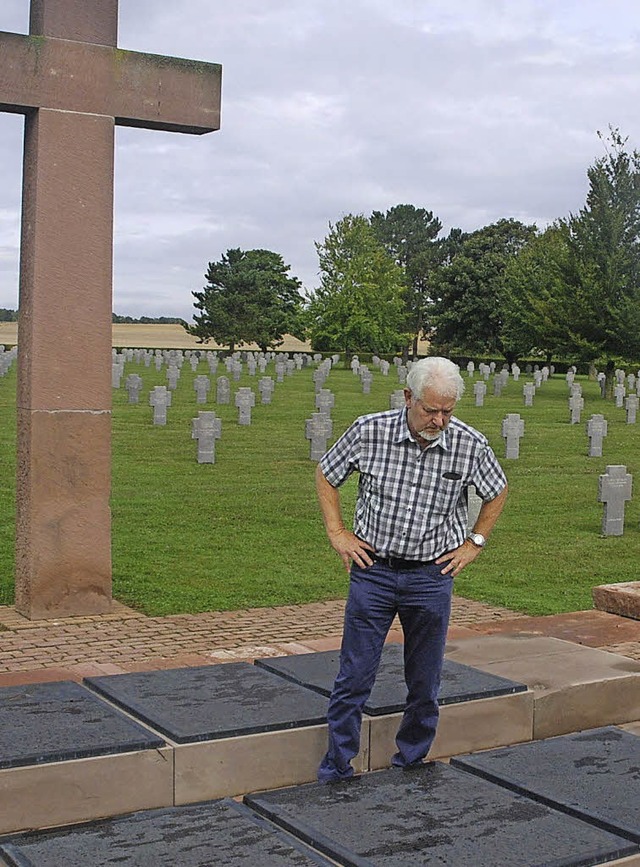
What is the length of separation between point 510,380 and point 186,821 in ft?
148

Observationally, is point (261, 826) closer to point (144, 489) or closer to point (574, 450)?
point (144, 489)

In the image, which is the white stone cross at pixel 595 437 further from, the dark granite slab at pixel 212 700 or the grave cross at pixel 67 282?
the dark granite slab at pixel 212 700

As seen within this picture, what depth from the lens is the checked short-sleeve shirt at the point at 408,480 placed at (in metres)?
4.41

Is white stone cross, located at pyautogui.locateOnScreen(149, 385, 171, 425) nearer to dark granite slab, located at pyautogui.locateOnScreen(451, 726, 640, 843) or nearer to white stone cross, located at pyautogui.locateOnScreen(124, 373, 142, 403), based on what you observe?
white stone cross, located at pyautogui.locateOnScreen(124, 373, 142, 403)

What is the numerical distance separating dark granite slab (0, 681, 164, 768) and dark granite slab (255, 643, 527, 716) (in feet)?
3.11

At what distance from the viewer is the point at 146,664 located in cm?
629

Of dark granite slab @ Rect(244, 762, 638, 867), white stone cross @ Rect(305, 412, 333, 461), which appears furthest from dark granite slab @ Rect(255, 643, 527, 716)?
white stone cross @ Rect(305, 412, 333, 461)

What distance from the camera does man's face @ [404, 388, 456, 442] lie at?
14.0ft

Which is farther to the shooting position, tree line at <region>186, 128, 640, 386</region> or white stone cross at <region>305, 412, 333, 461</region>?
tree line at <region>186, 128, 640, 386</region>

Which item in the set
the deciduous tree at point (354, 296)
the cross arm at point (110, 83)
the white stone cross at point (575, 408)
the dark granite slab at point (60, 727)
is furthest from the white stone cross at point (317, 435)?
the deciduous tree at point (354, 296)

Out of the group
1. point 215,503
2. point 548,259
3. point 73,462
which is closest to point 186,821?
point 73,462

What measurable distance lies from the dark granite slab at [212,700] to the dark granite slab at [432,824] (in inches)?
15.2

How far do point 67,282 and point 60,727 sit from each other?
404cm

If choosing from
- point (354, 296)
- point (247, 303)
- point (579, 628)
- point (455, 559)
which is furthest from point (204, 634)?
point (247, 303)
